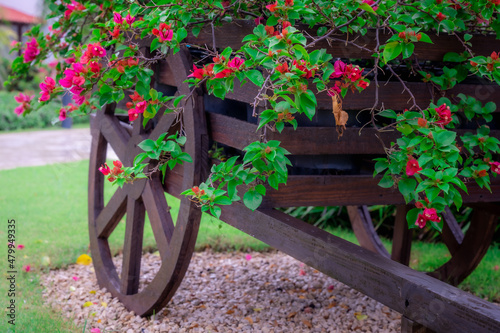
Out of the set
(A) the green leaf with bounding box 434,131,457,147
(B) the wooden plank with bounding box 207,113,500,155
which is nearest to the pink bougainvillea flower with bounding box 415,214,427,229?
(A) the green leaf with bounding box 434,131,457,147

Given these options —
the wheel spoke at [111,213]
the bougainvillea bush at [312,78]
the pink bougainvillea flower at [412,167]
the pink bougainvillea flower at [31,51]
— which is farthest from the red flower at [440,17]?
the pink bougainvillea flower at [31,51]

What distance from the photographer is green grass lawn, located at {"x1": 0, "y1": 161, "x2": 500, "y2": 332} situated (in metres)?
3.14

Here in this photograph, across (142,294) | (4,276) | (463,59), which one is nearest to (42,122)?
(4,276)

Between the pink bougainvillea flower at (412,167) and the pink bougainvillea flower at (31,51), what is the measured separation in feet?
7.48

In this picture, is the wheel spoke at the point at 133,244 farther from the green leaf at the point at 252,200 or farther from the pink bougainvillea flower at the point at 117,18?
the green leaf at the point at 252,200

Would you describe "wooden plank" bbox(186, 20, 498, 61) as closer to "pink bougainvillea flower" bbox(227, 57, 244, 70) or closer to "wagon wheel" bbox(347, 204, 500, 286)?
"pink bougainvillea flower" bbox(227, 57, 244, 70)

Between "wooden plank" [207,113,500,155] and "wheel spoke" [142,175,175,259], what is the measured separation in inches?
27.0

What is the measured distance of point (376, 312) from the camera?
3.07 metres

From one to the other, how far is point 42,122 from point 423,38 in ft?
41.6

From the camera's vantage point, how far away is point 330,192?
208cm

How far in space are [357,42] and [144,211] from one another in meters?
1.53

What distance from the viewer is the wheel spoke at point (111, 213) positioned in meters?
3.03

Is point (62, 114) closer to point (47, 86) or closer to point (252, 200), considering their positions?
point (47, 86)

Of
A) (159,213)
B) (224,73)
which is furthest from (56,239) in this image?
(224,73)
